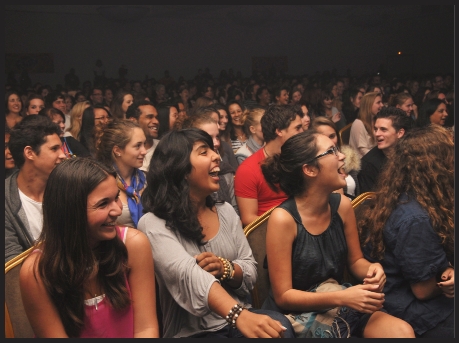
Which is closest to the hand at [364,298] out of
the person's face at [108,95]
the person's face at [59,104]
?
the person's face at [59,104]

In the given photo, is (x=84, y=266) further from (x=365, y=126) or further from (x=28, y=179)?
(x=365, y=126)

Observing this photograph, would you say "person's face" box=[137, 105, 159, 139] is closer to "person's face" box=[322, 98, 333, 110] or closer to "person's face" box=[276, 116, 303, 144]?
"person's face" box=[276, 116, 303, 144]

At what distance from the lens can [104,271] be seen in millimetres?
1984

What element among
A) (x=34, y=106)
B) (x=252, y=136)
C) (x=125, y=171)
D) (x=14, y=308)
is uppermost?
(x=34, y=106)

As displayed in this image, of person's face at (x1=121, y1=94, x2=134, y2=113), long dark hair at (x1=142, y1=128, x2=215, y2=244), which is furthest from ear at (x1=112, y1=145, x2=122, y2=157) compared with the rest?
person's face at (x1=121, y1=94, x2=134, y2=113)

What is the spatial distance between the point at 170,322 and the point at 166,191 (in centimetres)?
54

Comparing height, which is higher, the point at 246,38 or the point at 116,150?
the point at 246,38

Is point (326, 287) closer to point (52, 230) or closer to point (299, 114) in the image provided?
point (52, 230)

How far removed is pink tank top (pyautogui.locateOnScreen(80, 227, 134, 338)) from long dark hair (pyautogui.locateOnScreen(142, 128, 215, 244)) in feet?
1.34

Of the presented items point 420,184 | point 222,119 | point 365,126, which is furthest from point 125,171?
point 365,126

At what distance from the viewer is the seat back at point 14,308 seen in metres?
2.16

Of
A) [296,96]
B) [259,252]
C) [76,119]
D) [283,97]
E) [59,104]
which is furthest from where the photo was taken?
[283,97]

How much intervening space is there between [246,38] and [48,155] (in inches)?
542

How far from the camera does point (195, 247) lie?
2365 mm
